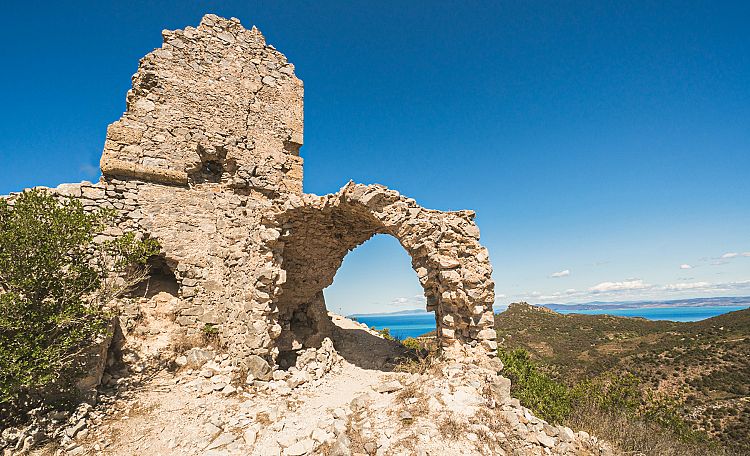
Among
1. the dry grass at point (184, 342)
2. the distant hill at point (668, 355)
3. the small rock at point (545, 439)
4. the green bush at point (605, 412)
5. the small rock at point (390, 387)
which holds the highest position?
the dry grass at point (184, 342)

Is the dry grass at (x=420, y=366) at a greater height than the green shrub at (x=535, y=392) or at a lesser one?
greater

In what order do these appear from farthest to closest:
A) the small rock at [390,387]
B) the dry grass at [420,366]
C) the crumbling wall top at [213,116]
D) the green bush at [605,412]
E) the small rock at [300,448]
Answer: the crumbling wall top at [213,116] < the dry grass at [420,366] < the green bush at [605,412] < the small rock at [390,387] < the small rock at [300,448]

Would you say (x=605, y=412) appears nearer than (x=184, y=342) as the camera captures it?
No

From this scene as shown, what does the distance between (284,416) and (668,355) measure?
24808 mm

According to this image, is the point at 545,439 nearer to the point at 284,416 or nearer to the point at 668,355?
the point at 284,416

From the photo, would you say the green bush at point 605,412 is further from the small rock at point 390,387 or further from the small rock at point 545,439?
the small rock at point 390,387

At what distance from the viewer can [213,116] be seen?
8562 mm

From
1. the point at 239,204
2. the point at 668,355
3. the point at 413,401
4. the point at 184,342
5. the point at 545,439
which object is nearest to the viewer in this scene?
the point at 545,439

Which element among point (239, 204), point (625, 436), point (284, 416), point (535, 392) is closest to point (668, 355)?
point (625, 436)

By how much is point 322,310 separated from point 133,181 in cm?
632

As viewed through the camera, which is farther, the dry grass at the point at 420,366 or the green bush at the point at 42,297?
the dry grass at the point at 420,366

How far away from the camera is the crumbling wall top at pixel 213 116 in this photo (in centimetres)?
755

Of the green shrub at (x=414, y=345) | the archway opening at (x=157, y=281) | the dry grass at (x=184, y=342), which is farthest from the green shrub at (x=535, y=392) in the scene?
the archway opening at (x=157, y=281)

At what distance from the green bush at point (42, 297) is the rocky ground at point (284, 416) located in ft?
2.14
